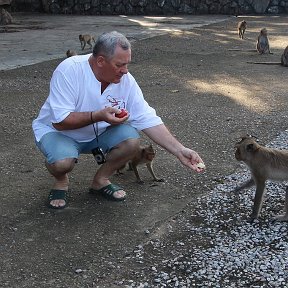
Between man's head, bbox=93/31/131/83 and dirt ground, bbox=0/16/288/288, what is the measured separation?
892 mm

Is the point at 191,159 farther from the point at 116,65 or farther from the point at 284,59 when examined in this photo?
the point at 284,59

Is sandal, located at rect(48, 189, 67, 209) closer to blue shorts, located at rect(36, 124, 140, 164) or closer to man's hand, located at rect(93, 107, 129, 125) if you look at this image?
blue shorts, located at rect(36, 124, 140, 164)

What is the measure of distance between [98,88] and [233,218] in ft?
3.77

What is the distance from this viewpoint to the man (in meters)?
3.31

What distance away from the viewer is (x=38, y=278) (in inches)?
111

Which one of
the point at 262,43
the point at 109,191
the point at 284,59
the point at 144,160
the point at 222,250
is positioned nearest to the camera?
the point at 222,250

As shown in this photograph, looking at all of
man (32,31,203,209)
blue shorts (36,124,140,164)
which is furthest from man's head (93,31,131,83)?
blue shorts (36,124,140,164)

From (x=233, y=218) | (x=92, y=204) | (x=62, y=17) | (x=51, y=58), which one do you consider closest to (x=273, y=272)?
(x=233, y=218)

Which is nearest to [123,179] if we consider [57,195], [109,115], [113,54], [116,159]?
[116,159]

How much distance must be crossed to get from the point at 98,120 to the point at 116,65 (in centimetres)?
33

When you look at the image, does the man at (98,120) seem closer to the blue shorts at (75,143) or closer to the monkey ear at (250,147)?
the blue shorts at (75,143)

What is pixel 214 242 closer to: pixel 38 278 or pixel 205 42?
pixel 38 278

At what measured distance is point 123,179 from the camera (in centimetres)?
421

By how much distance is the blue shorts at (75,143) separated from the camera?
3461 mm
